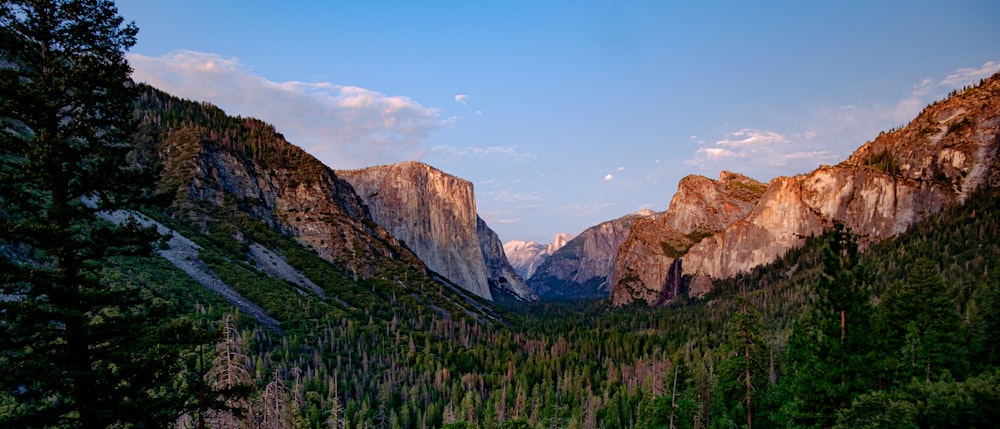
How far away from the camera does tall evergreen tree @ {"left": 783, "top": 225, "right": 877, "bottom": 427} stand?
29891 mm

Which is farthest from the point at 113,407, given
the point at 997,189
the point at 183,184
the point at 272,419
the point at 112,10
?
the point at 997,189

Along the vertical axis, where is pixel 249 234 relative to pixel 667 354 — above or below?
above

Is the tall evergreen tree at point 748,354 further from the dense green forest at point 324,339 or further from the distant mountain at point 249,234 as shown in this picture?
the distant mountain at point 249,234

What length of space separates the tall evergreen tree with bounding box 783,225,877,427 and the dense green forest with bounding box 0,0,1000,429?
113 millimetres

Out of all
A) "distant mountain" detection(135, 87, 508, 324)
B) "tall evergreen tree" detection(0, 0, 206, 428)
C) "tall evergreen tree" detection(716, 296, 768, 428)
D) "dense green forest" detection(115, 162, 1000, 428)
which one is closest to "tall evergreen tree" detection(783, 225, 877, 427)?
"dense green forest" detection(115, 162, 1000, 428)

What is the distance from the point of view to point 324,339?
119125 mm

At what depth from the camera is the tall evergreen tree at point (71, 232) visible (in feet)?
44.9

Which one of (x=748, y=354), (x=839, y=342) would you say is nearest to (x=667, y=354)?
(x=748, y=354)

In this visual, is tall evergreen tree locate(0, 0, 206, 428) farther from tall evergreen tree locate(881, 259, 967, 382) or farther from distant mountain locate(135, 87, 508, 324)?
distant mountain locate(135, 87, 508, 324)

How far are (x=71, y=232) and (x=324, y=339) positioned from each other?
11201 centimetres

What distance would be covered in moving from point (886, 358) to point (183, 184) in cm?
18808

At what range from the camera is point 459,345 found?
465 feet

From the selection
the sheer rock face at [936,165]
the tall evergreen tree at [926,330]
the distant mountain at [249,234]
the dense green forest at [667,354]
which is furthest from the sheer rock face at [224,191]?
the sheer rock face at [936,165]

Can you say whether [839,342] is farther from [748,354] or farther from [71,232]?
[71,232]
